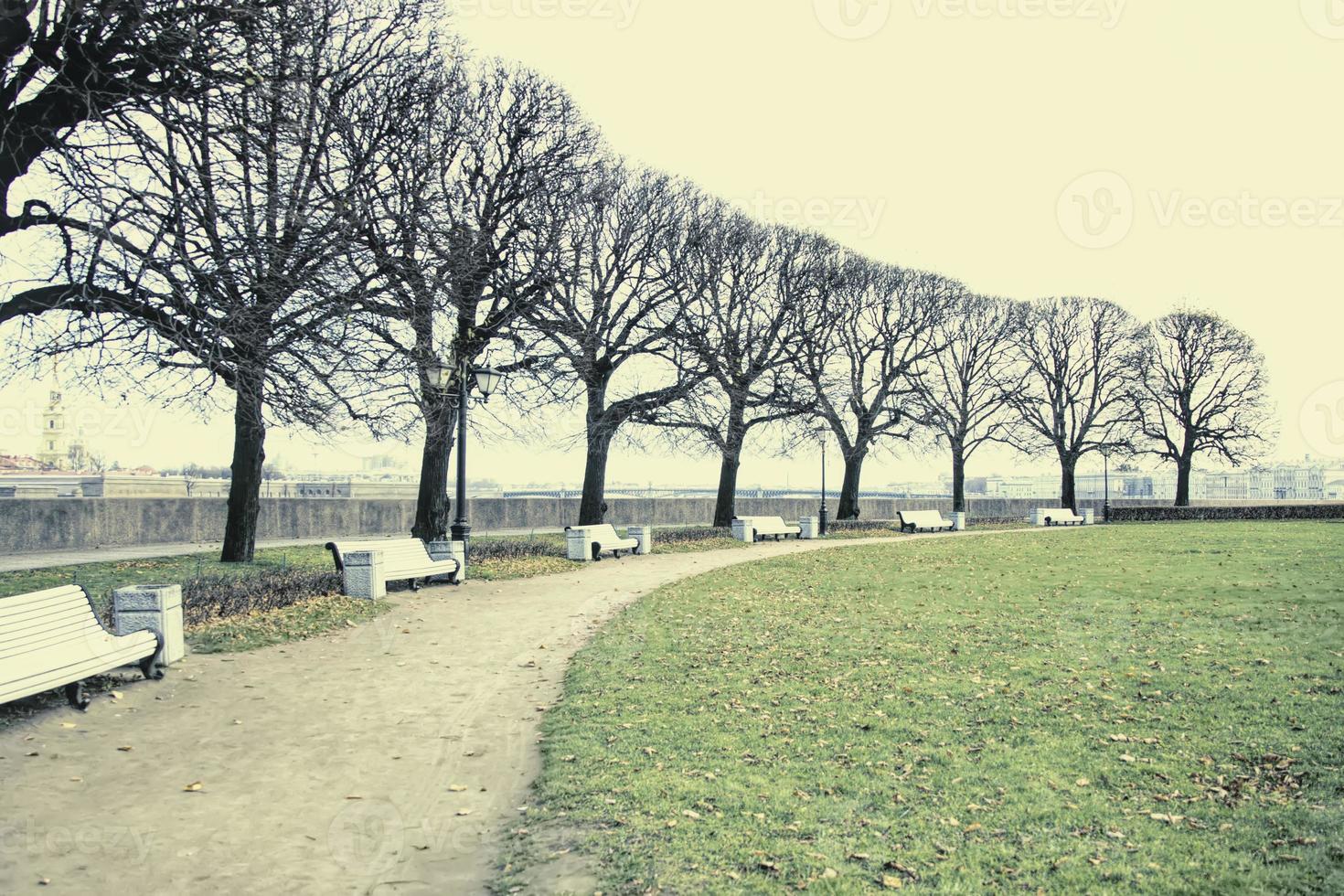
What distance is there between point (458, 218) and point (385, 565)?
384 inches

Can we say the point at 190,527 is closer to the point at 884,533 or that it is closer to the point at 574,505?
the point at 574,505

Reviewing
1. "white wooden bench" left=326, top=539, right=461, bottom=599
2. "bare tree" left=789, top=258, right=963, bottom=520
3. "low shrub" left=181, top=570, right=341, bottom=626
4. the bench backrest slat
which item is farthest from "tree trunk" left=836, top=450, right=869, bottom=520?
"low shrub" left=181, top=570, right=341, bottom=626

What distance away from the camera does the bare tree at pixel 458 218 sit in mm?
17016

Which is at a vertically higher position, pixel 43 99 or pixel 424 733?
pixel 43 99

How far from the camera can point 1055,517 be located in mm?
42281

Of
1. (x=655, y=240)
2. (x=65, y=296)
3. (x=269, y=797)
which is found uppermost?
(x=655, y=240)

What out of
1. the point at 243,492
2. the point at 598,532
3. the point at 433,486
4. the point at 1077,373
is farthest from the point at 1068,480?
the point at 243,492

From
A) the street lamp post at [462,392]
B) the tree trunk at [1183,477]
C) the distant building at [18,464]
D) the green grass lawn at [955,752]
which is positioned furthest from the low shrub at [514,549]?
the tree trunk at [1183,477]

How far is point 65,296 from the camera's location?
35.2 feet

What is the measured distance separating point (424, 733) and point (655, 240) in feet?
70.8

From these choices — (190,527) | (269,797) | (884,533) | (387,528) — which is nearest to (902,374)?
(884,533)

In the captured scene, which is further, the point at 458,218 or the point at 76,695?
the point at 458,218

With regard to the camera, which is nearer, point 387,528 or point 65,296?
point 65,296

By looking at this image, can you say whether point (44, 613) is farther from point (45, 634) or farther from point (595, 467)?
point (595, 467)
